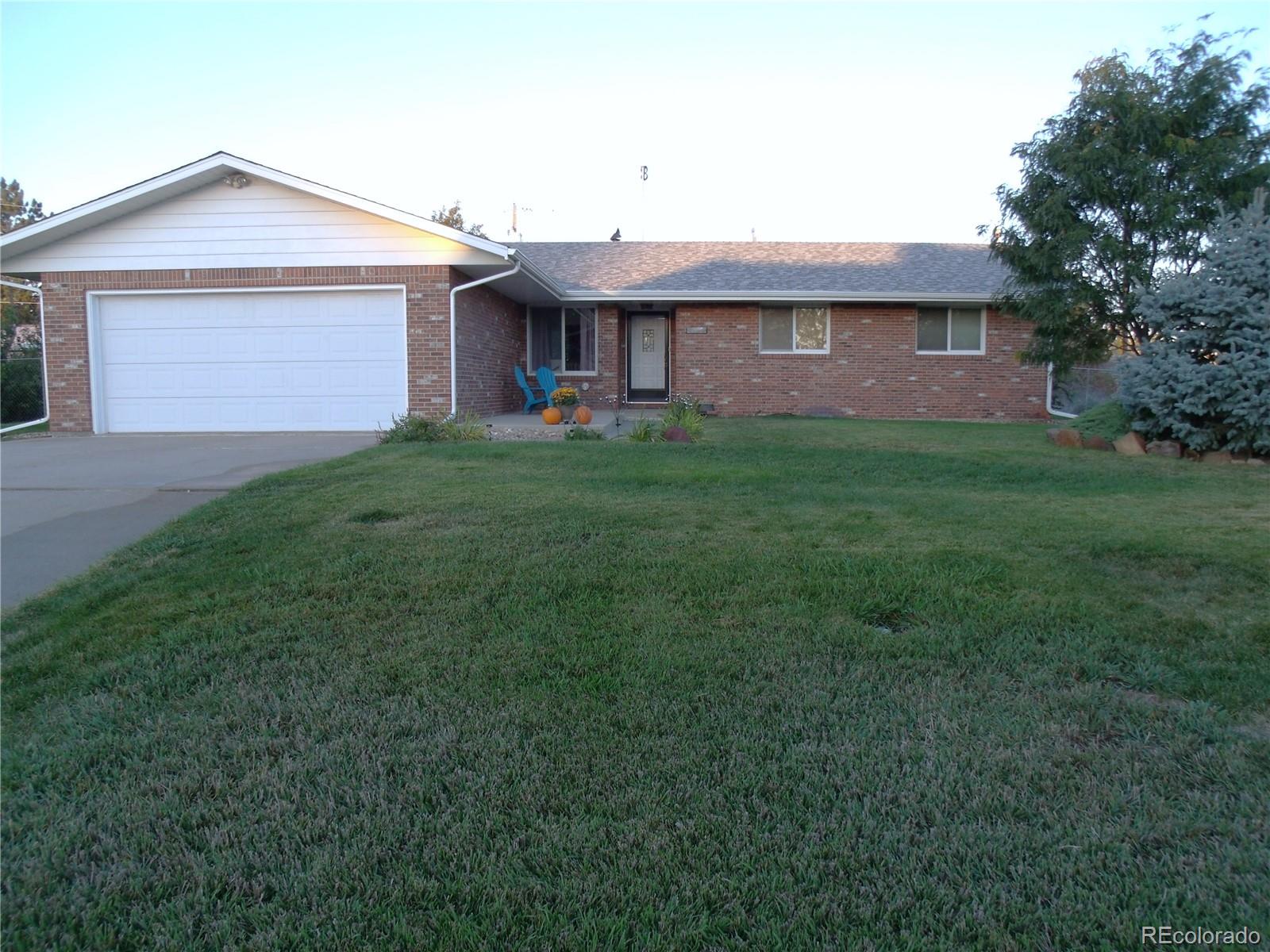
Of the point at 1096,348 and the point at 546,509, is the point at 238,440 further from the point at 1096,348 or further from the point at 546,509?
the point at 1096,348

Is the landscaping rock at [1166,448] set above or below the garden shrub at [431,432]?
below

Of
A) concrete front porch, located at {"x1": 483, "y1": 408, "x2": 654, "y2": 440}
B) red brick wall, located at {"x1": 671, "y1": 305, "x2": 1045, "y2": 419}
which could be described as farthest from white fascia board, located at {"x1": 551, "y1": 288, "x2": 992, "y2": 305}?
concrete front porch, located at {"x1": 483, "y1": 408, "x2": 654, "y2": 440}

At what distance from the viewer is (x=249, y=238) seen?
13.4 metres

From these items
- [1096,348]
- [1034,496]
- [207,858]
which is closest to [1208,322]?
[1096,348]

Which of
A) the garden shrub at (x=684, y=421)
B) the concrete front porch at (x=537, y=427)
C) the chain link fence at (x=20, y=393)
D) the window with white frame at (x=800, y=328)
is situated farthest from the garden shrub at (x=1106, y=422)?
the chain link fence at (x=20, y=393)

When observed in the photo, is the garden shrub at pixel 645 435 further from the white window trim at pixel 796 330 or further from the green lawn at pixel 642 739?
the white window trim at pixel 796 330

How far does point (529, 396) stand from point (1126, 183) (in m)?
10.1

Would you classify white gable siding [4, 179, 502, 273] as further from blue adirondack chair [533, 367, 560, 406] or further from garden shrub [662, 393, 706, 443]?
blue adirondack chair [533, 367, 560, 406]

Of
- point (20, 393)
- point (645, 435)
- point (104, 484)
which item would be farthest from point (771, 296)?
point (20, 393)

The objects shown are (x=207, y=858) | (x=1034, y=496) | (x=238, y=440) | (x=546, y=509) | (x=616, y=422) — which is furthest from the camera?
(x=616, y=422)

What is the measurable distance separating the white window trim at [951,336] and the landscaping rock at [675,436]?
8.35 metres

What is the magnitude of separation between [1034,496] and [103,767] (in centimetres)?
688

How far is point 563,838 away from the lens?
248 cm
